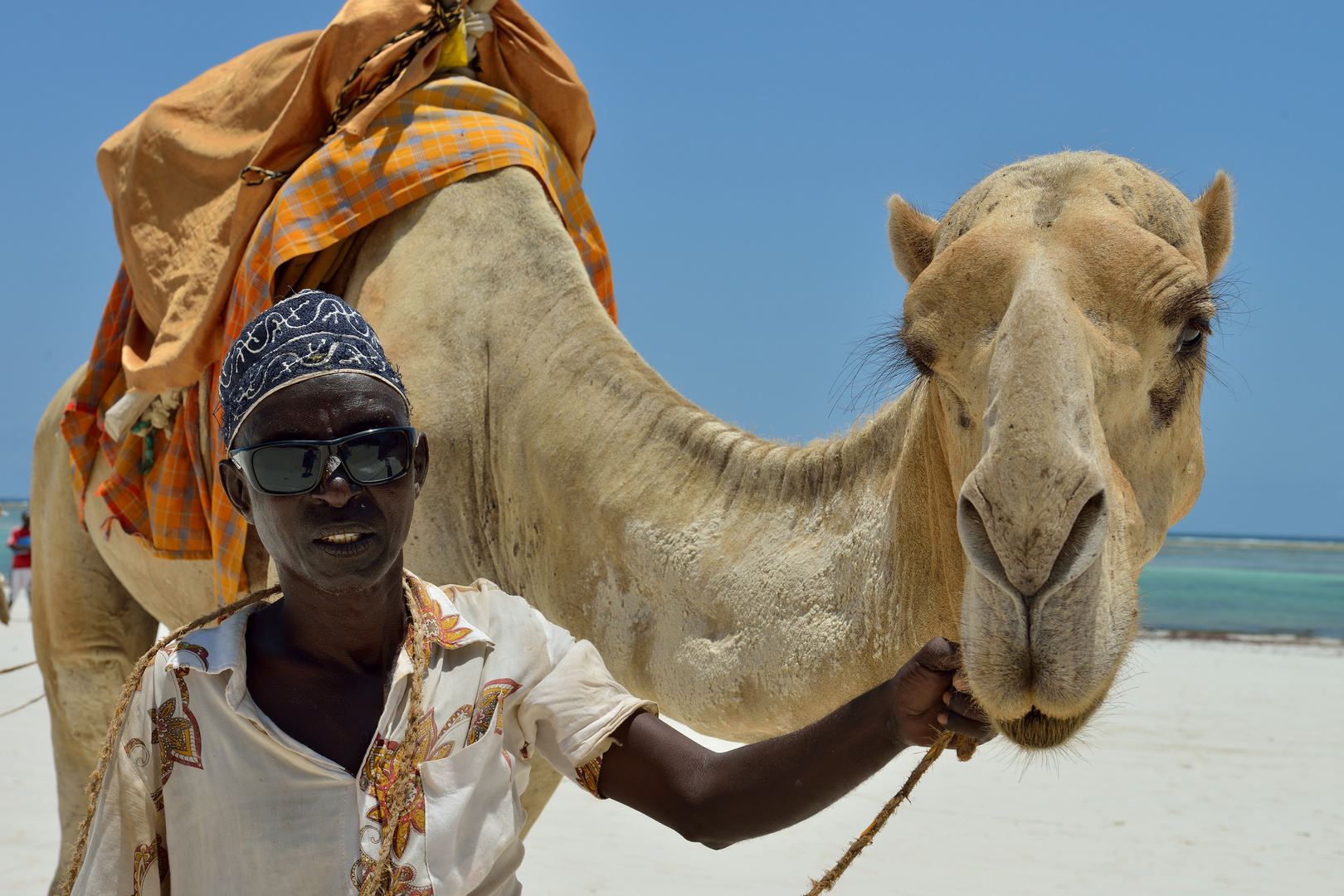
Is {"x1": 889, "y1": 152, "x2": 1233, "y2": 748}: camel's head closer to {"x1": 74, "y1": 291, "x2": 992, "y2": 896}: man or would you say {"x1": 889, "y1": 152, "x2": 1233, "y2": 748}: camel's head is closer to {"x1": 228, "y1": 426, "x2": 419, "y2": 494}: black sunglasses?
{"x1": 74, "y1": 291, "x2": 992, "y2": 896}: man

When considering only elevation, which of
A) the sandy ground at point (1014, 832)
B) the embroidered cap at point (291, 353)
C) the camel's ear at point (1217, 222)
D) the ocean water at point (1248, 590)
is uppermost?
the camel's ear at point (1217, 222)

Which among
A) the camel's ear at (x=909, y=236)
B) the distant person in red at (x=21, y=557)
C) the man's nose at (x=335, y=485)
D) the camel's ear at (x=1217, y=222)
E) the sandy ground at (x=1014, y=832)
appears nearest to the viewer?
the man's nose at (x=335, y=485)

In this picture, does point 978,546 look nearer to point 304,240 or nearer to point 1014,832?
point 304,240

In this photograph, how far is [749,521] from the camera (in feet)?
8.78

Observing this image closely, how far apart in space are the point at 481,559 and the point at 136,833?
5.70ft

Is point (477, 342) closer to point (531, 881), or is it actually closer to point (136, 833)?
point (136, 833)

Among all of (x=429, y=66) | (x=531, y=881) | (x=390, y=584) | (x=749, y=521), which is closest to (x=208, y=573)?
(x=429, y=66)

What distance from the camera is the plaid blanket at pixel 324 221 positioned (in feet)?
11.2

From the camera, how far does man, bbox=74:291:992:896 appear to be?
1499mm

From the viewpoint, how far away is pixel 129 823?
58.7 inches

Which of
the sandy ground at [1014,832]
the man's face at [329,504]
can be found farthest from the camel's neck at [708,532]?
the sandy ground at [1014,832]

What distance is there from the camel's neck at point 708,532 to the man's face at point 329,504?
3.51 ft

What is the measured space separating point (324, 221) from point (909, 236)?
1814 mm

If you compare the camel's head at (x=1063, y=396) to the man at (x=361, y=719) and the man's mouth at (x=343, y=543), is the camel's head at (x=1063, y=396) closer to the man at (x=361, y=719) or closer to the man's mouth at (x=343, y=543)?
the man at (x=361, y=719)
